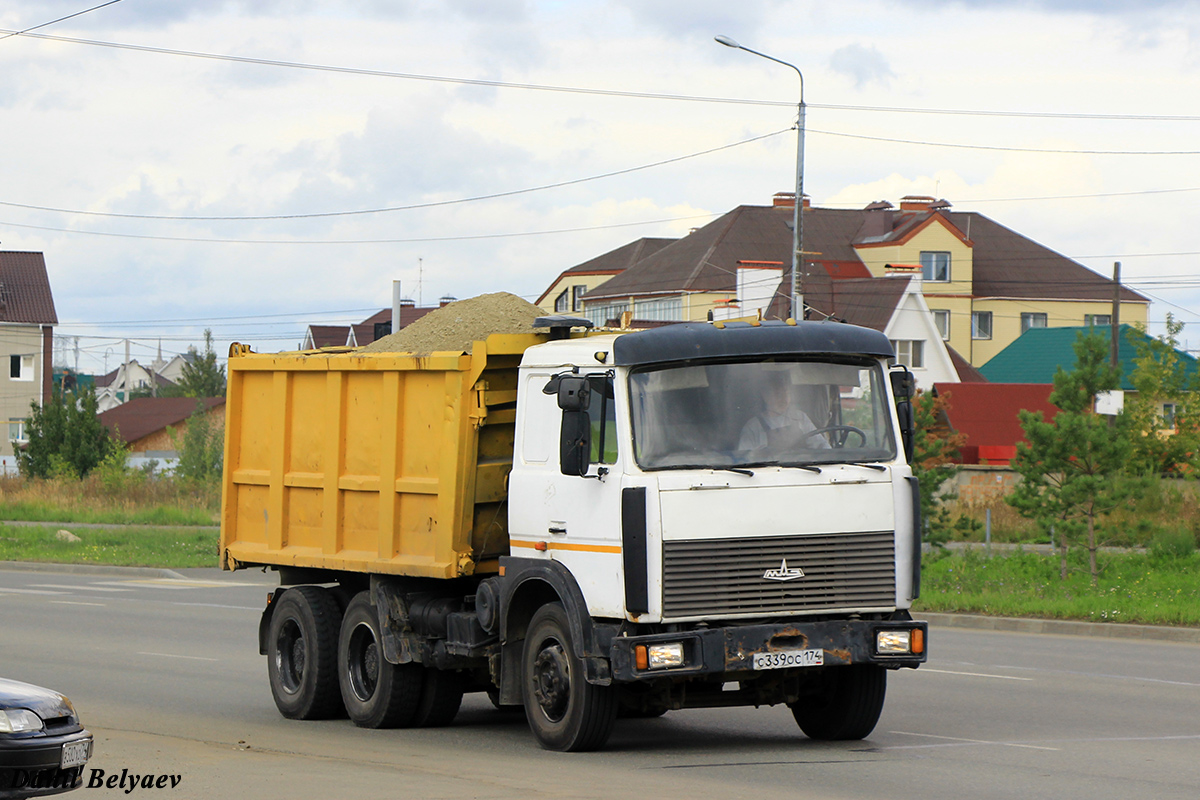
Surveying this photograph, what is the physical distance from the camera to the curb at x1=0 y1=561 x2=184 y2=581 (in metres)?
31.2

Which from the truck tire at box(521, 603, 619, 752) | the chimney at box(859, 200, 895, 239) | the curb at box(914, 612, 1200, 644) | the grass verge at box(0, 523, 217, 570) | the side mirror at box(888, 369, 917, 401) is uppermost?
the chimney at box(859, 200, 895, 239)

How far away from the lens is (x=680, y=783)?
29.7ft

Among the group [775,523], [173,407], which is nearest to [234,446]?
[775,523]

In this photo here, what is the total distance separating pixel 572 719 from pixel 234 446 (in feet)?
15.3

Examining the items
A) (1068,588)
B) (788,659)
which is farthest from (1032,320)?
(788,659)

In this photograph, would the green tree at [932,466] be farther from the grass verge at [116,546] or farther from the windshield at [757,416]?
the windshield at [757,416]

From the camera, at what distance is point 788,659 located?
9.75 m

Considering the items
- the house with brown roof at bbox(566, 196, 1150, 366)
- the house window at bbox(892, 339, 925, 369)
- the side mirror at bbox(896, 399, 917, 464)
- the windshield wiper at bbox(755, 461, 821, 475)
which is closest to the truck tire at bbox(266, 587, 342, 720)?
the windshield wiper at bbox(755, 461, 821, 475)

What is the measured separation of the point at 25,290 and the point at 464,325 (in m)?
75.6

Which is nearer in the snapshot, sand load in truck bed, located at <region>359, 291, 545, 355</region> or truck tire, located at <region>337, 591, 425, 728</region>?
truck tire, located at <region>337, 591, 425, 728</region>

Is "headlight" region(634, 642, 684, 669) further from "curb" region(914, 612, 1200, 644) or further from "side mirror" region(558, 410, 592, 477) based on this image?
"curb" region(914, 612, 1200, 644)

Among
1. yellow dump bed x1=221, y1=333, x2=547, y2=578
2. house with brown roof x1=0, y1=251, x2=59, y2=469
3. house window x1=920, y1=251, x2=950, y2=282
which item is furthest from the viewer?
house with brown roof x1=0, y1=251, x2=59, y2=469

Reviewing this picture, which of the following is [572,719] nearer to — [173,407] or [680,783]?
[680,783]

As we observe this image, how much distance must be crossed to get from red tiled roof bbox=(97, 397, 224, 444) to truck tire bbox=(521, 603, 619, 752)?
74431 mm
